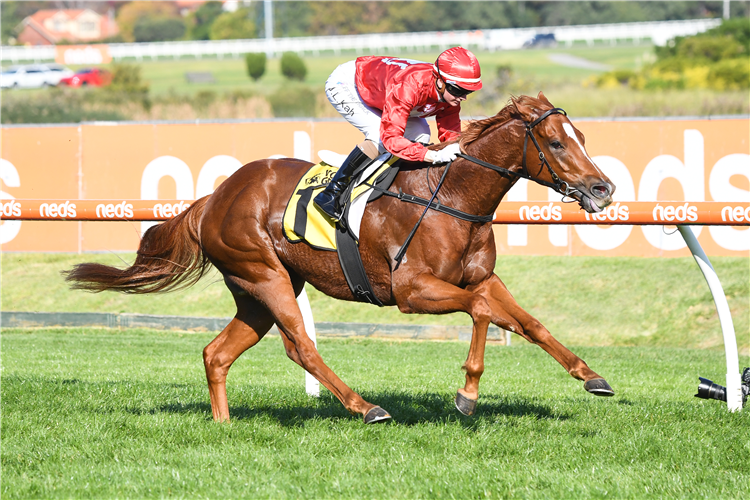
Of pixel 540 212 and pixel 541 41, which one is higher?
pixel 541 41

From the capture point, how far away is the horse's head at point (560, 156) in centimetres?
446

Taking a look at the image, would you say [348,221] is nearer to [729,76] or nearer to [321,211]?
[321,211]

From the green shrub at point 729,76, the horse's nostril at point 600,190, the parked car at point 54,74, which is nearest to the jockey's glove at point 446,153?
the horse's nostril at point 600,190

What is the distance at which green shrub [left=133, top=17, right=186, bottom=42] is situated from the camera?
259 feet

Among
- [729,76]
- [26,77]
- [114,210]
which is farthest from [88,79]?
[114,210]

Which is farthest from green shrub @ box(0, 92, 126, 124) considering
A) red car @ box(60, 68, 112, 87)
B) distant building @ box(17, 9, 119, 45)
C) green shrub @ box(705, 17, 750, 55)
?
distant building @ box(17, 9, 119, 45)

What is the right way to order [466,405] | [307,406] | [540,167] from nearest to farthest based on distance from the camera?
[466,405]
[540,167]
[307,406]

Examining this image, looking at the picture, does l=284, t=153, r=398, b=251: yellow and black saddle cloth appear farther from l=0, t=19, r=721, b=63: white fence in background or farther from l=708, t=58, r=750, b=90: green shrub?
l=0, t=19, r=721, b=63: white fence in background

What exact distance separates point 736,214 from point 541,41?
2343 inches

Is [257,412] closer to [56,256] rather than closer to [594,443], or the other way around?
[594,443]

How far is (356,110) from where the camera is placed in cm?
550

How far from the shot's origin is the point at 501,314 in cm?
494

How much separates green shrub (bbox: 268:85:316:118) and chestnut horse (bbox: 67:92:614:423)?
108ft

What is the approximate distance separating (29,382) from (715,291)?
4807mm
